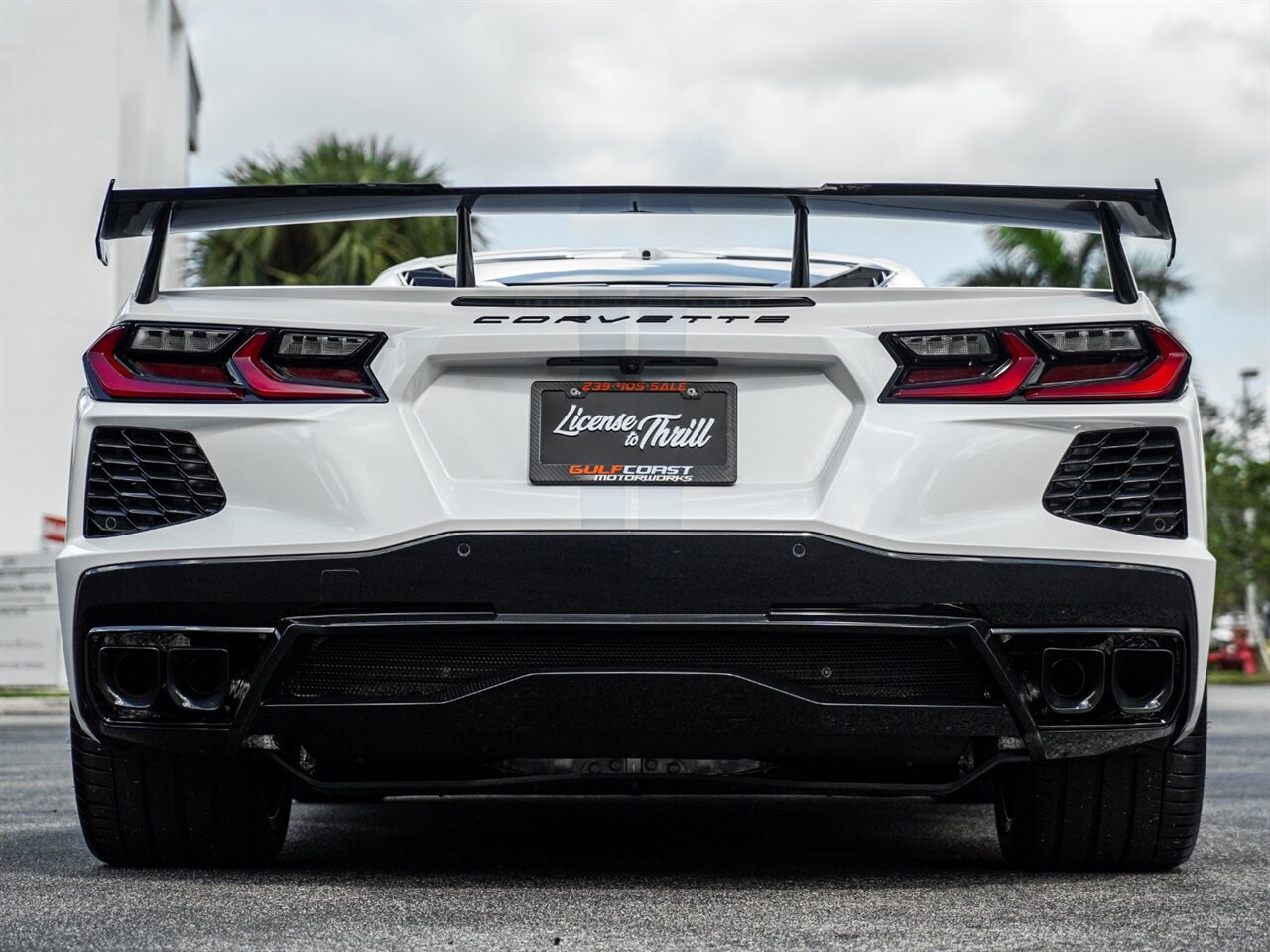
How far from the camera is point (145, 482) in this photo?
369cm

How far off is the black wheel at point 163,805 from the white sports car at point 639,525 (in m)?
0.22

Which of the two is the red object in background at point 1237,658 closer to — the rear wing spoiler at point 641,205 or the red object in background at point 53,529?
the red object in background at point 53,529

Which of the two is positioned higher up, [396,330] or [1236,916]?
[396,330]

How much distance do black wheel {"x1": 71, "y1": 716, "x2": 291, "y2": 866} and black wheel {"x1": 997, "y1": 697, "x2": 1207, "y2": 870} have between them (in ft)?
5.99

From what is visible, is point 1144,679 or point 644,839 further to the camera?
point 644,839

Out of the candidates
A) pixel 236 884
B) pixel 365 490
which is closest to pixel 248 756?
pixel 236 884

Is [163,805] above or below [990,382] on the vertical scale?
below

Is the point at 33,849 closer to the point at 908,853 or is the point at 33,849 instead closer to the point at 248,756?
the point at 248,756

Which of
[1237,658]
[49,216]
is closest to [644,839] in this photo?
[49,216]

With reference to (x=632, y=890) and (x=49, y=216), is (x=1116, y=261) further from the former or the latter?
(x=49, y=216)

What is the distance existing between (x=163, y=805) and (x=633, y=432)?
144 cm

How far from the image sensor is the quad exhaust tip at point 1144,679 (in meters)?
3.68

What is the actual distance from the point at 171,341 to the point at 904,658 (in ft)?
5.50

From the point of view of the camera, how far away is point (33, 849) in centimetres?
462
